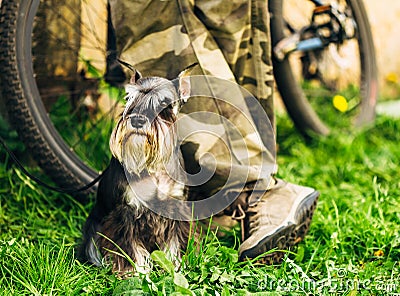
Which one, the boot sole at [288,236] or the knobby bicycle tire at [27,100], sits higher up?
the knobby bicycle tire at [27,100]

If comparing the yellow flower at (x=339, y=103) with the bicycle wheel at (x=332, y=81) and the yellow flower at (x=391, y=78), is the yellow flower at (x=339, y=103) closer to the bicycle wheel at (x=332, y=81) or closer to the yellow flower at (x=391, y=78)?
the bicycle wheel at (x=332, y=81)

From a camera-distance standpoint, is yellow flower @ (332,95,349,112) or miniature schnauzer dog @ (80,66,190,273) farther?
yellow flower @ (332,95,349,112)

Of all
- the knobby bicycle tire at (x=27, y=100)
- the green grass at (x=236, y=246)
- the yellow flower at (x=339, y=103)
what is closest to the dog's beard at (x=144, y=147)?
the green grass at (x=236, y=246)

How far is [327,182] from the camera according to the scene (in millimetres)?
3322

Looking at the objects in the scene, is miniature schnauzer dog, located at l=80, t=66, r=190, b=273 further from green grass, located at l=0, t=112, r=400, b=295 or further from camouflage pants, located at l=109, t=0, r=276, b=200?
camouflage pants, located at l=109, t=0, r=276, b=200

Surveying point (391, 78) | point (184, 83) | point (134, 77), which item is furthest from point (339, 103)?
point (134, 77)

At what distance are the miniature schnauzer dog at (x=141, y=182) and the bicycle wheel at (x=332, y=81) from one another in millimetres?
1595

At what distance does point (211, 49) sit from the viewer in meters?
2.51

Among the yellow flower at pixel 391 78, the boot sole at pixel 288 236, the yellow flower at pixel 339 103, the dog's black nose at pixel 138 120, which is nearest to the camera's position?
the dog's black nose at pixel 138 120

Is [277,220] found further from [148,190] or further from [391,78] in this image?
[391,78]

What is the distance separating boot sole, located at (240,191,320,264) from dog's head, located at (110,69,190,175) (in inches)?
20.5

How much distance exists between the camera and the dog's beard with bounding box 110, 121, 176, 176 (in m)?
1.98

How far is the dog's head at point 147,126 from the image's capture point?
77.5 inches

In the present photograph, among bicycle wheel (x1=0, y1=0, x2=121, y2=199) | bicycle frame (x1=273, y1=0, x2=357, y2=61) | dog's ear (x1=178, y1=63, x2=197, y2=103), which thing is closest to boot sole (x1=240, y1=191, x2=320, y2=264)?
dog's ear (x1=178, y1=63, x2=197, y2=103)
